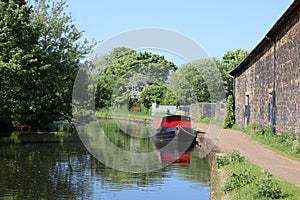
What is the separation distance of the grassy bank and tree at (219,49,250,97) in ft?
111

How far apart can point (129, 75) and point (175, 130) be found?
3027 centimetres

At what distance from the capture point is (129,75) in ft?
183

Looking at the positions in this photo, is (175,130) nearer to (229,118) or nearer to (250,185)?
(229,118)

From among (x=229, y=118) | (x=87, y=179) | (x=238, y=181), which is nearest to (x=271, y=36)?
(x=87, y=179)

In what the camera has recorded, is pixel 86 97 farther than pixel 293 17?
Yes

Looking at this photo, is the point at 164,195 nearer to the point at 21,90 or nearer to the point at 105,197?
the point at 105,197

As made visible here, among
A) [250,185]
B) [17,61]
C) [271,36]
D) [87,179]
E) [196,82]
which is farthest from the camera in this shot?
[196,82]

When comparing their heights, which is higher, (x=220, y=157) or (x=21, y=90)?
(x=21, y=90)

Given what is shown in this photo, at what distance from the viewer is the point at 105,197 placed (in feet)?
37.1

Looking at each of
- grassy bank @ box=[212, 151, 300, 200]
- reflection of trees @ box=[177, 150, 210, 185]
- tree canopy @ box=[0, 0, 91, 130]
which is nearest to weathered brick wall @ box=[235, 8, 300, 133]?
reflection of trees @ box=[177, 150, 210, 185]

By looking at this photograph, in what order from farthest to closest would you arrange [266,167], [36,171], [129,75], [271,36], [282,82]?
[129,75]
[271,36]
[282,82]
[36,171]
[266,167]

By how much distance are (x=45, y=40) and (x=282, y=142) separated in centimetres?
2031

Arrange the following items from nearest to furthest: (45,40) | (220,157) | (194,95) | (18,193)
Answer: (18,193) < (220,157) < (45,40) < (194,95)

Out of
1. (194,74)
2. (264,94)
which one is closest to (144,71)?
(194,74)
